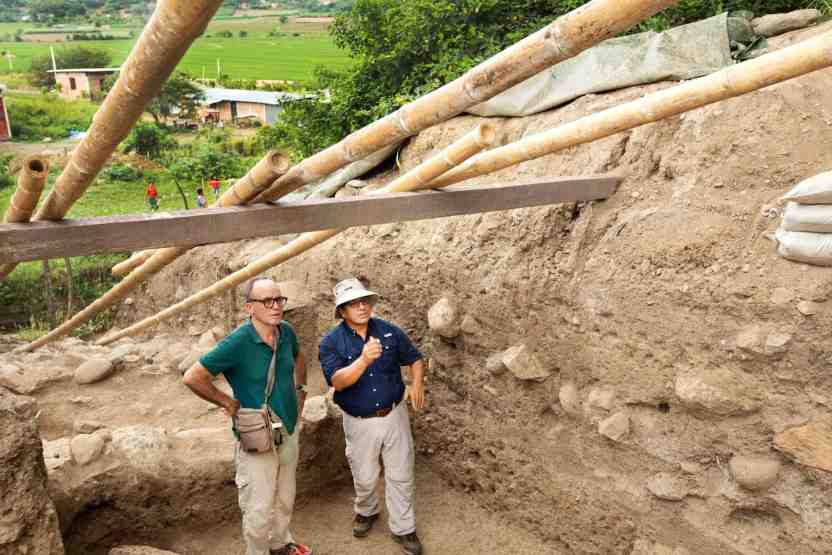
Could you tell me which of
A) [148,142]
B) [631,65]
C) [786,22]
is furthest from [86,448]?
[148,142]

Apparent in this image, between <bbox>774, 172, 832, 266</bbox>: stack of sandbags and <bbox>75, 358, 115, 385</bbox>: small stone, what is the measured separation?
18.0 feet

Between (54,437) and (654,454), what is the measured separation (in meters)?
4.33

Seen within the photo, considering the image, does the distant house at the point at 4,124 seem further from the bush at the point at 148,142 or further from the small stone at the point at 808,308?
the small stone at the point at 808,308

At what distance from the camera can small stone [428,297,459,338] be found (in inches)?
178

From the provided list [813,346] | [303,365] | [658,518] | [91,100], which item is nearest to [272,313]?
[303,365]

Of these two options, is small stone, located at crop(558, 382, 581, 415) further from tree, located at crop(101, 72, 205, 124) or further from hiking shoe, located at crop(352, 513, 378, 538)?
tree, located at crop(101, 72, 205, 124)

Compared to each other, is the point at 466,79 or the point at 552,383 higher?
the point at 466,79

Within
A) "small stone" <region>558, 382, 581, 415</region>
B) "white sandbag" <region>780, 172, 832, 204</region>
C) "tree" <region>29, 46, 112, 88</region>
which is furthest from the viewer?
"tree" <region>29, 46, 112, 88</region>

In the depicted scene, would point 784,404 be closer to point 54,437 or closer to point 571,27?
point 571,27

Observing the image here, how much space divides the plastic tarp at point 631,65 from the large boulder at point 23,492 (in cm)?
373

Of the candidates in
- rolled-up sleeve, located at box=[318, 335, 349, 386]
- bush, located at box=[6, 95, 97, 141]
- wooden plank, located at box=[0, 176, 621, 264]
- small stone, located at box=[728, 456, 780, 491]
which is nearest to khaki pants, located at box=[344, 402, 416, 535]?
rolled-up sleeve, located at box=[318, 335, 349, 386]

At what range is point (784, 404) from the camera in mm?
3088

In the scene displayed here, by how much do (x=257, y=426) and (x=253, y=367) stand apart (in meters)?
0.30

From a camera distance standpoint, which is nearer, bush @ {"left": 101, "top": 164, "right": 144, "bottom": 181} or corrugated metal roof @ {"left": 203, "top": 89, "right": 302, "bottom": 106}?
bush @ {"left": 101, "top": 164, "right": 144, "bottom": 181}
